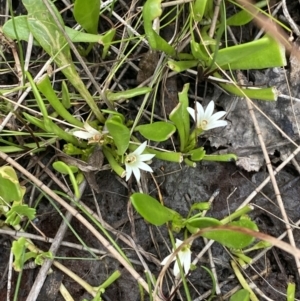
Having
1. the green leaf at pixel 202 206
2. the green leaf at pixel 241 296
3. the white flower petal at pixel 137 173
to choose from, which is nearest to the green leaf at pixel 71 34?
the white flower petal at pixel 137 173

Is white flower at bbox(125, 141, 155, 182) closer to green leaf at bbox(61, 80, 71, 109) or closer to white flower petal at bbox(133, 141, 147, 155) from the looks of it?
white flower petal at bbox(133, 141, 147, 155)

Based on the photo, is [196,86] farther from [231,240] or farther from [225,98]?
[231,240]

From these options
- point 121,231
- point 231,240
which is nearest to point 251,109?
point 231,240

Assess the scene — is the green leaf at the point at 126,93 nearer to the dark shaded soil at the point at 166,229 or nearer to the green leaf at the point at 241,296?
the dark shaded soil at the point at 166,229

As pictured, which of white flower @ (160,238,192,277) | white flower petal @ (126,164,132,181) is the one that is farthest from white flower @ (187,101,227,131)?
white flower @ (160,238,192,277)

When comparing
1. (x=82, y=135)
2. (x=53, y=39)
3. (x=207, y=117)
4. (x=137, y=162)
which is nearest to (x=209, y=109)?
(x=207, y=117)

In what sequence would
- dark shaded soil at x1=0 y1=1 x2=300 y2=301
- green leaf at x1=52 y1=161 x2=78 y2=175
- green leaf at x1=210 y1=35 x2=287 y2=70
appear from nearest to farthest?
green leaf at x1=210 y1=35 x2=287 y2=70
green leaf at x1=52 y1=161 x2=78 y2=175
dark shaded soil at x1=0 y1=1 x2=300 y2=301
